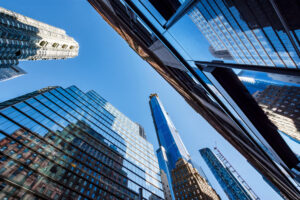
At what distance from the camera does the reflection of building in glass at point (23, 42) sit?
48344 mm

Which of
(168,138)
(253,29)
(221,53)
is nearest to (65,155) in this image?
(221,53)

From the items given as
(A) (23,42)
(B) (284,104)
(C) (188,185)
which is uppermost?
(A) (23,42)

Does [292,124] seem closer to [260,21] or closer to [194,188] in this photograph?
[260,21]

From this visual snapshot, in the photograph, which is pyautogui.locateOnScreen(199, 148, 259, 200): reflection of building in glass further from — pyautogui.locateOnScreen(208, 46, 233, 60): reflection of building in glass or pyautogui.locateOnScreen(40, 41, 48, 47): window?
pyautogui.locateOnScreen(40, 41, 48, 47): window

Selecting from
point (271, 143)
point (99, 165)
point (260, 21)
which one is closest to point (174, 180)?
point (99, 165)

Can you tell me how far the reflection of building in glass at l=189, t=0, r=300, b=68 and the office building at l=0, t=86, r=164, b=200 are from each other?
28461 mm

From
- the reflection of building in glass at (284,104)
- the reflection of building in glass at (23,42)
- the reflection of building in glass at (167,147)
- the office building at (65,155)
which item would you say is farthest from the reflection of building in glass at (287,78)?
the reflection of building in glass at (167,147)

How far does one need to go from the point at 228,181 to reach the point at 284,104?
11860 cm

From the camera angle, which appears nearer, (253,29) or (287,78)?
(253,29)

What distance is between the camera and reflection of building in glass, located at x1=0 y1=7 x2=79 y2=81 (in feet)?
159

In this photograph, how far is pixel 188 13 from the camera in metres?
4.88

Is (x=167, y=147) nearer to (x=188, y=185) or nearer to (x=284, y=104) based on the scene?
(x=188, y=185)

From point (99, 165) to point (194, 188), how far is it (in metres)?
37.3

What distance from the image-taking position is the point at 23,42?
54.3 metres
